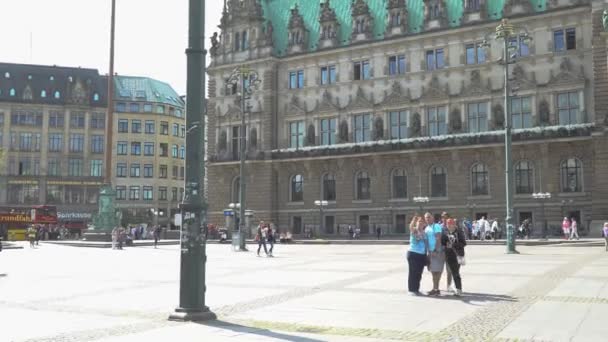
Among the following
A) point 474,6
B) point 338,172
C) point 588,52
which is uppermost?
point 474,6

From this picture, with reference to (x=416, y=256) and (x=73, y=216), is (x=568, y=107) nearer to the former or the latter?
(x=416, y=256)

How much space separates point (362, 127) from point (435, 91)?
8510mm

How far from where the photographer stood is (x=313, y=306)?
1362 cm

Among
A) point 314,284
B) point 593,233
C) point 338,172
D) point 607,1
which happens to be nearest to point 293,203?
point 338,172

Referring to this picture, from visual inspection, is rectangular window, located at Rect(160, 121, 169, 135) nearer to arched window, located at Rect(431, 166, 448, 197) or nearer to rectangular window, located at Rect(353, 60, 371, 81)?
rectangular window, located at Rect(353, 60, 371, 81)

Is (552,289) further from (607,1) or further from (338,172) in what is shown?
(338,172)

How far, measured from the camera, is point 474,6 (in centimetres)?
6009

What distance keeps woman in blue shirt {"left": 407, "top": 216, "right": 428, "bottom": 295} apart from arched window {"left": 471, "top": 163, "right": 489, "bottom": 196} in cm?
4352

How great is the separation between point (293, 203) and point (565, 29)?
31.2 m

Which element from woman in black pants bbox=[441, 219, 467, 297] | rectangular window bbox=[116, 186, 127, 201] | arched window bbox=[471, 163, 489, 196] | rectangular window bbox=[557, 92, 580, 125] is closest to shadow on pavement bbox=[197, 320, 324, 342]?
woman in black pants bbox=[441, 219, 467, 297]

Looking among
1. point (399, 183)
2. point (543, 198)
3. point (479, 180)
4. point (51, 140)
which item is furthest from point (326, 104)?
point (51, 140)

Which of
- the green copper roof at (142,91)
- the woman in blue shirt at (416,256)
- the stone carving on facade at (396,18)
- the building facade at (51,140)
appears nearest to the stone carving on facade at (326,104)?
the stone carving on facade at (396,18)

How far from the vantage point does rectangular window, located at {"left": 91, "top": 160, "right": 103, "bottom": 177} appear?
10119cm

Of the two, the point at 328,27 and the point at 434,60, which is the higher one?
the point at 328,27
